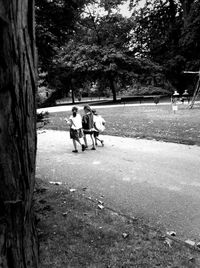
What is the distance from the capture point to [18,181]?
1.72 meters

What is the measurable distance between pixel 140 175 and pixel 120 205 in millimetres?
1800

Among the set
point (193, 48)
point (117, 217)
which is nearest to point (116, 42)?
point (193, 48)

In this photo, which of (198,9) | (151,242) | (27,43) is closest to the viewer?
(27,43)

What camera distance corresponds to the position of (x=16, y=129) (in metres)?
1.63

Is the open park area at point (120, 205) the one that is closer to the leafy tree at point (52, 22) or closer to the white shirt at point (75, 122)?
the white shirt at point (75, 122)

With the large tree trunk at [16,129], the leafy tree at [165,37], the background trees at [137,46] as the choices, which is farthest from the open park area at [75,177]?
the leafy tree at [165,37]

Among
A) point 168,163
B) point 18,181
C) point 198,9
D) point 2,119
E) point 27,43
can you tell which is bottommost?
point 168,163

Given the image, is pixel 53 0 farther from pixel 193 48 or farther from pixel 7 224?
pixel 193 48

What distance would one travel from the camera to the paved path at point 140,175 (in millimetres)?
4543

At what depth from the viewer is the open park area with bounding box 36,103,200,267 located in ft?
10.6

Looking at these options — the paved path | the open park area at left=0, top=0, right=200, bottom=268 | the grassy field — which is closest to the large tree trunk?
the open park area at left=0, top=0, right=200, bottom=268

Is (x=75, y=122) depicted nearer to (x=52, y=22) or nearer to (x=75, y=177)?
(x=75, y=177)

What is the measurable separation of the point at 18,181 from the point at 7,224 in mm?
286

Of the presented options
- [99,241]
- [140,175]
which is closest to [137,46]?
[140,175]
